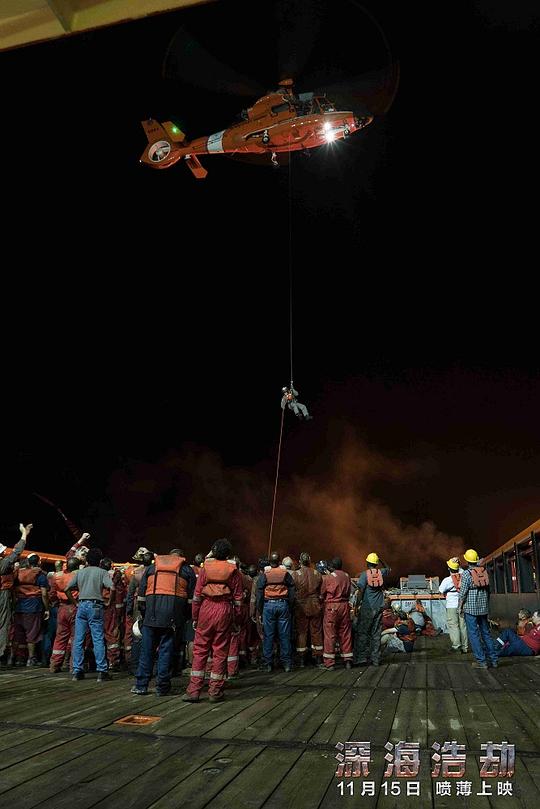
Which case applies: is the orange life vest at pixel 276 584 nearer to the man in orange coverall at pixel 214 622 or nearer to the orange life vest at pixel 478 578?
the man in orange coverall at pixel 214 622

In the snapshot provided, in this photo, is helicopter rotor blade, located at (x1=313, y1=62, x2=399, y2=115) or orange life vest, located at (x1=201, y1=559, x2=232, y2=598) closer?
orange life vest, located at (x1=201, y1=559, x2=232, y2=598)

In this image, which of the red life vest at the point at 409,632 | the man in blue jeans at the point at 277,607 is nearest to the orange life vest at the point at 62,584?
the man in blue jeans at the point at 277,607

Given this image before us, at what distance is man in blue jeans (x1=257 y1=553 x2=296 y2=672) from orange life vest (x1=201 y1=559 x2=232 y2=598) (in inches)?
97.6

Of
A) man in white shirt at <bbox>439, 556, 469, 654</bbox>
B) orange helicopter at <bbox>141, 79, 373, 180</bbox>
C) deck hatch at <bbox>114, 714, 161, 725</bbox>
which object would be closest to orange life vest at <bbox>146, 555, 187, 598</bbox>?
deck hatch at <bbox>114, 714, 161, 725</bbox>

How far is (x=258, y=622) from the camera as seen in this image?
363 inches

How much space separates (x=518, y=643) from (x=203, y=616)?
6562 millimetres

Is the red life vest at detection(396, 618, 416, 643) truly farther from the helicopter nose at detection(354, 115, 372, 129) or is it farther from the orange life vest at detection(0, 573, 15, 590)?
the helicopter nose at detection(354, 115, 372, 129)

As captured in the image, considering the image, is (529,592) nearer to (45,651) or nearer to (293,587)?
(293,587)

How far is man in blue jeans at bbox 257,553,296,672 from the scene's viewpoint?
8188 millimetres

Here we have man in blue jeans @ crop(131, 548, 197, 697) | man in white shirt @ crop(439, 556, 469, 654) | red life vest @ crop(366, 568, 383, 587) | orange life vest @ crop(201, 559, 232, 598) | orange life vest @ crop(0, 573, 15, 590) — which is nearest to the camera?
orange life vest @ crop(201, 559, 232, 598)

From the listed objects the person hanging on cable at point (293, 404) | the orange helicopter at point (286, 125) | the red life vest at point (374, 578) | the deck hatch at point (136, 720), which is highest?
the orange helicopter at point (286, 125)

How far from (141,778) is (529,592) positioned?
12.6 m

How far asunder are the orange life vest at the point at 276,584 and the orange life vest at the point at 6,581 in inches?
161

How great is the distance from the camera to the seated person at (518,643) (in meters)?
9.54
